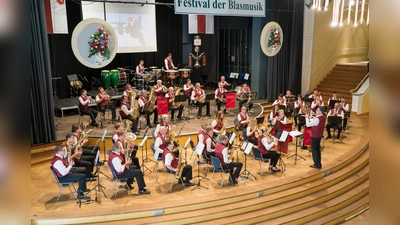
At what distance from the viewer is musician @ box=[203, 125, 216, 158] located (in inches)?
332

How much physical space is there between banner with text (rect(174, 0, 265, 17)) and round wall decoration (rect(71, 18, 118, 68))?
290 cm

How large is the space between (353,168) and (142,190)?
18.9ft

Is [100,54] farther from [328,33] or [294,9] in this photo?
[328,33]

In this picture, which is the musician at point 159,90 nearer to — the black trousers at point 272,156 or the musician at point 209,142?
the musician at point 209,142

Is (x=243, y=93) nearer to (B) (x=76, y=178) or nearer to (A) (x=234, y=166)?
(A) (x=234, y=166)

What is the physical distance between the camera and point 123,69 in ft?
50.2

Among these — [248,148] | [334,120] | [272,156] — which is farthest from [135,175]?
[334,120]

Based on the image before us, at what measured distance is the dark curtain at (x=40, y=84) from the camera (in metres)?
9.90

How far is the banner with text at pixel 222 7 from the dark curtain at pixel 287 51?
2915mm

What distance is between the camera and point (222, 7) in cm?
1169

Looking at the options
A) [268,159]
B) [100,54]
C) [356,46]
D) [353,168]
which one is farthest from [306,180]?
[356,46]

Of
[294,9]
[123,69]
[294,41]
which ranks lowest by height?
[123,69]

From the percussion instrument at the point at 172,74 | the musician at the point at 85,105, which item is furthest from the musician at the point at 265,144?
the percussion instrument at the point at 172,74
